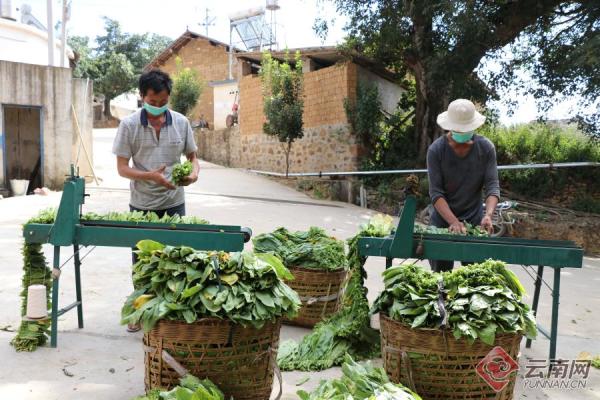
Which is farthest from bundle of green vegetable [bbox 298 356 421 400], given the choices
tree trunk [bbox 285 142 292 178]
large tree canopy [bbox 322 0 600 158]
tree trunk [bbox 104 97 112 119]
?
tree trunk [bbox 104 97 112 119]

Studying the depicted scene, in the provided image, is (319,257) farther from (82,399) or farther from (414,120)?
(414,120)

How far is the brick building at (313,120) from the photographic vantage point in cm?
1734

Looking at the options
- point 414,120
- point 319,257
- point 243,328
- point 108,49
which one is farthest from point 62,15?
point 108,49

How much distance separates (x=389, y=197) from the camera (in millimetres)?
15031

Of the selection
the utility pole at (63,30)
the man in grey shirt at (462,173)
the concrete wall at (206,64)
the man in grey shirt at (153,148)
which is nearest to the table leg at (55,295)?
the man in grey shirt at (153,148)

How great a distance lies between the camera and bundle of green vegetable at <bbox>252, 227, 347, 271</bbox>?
454 centimetres

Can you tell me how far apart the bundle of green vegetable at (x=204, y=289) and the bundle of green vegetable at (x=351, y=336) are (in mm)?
1018

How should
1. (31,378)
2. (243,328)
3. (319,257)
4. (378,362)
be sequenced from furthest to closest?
(319,257)
(378,362)
(31,378)
(243,328)

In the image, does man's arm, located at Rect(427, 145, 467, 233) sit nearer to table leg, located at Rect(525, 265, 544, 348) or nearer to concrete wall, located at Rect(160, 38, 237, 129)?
table leg, located at Rect(525, 265, 544, 348)

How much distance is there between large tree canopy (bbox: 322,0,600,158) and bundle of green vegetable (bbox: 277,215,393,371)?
9.46 meters

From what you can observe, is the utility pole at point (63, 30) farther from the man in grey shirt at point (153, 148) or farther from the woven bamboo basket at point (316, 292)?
the woven bamboo basket at point (316, 292)

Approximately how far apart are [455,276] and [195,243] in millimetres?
1629

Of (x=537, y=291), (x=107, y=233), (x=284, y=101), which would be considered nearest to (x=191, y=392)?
(x=107, y=233)

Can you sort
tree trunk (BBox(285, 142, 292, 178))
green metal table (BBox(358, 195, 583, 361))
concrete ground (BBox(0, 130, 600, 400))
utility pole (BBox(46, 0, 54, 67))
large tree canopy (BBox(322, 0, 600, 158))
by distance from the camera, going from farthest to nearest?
tree trunk (BBox(285, 142, 292, 178))
utility pole (BBox(46, 0, 54, 67))
large tree canopy (BBox(322, 0, 600, 158))
green metal table (BBox(358, 195, 583, 361))
concrete ground (BBox(0, 130, 600, 400))
